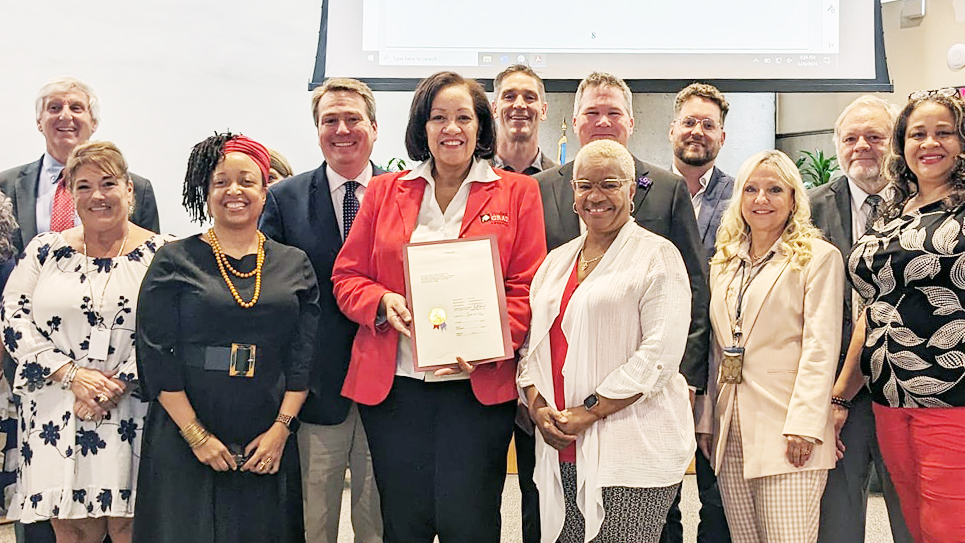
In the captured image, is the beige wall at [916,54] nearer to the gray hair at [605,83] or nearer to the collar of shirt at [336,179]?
the gray hair at [605,83]

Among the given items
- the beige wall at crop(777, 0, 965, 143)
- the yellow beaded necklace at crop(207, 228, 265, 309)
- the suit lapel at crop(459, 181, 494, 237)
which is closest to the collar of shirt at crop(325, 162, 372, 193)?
the yellow beaded necklace at crop(207, 228, 265, 309)

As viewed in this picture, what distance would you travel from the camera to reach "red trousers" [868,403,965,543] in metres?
2.22

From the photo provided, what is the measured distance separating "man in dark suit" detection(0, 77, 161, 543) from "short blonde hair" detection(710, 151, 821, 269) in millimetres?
2165

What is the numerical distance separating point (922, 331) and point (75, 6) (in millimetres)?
4954

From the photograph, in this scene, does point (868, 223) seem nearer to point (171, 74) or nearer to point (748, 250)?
point (748, 250)

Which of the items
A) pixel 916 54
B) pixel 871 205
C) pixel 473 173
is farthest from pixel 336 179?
pixel 916 54

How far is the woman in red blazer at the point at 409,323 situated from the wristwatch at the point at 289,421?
0.20 meters

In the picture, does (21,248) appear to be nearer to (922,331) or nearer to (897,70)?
(922,331)

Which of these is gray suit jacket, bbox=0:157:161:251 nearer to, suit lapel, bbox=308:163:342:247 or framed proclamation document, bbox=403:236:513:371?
suit lapel, bbox=308:163:342:247

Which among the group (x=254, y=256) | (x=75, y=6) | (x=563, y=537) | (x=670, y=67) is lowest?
(x=563, y=537)

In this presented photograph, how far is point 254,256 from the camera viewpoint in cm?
237

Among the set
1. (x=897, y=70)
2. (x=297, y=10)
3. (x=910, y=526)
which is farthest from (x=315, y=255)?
(x=897, y=70)

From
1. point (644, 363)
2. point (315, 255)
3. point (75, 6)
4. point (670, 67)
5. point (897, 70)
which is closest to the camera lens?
point (644, 363)

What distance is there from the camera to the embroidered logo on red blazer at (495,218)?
2279mm
